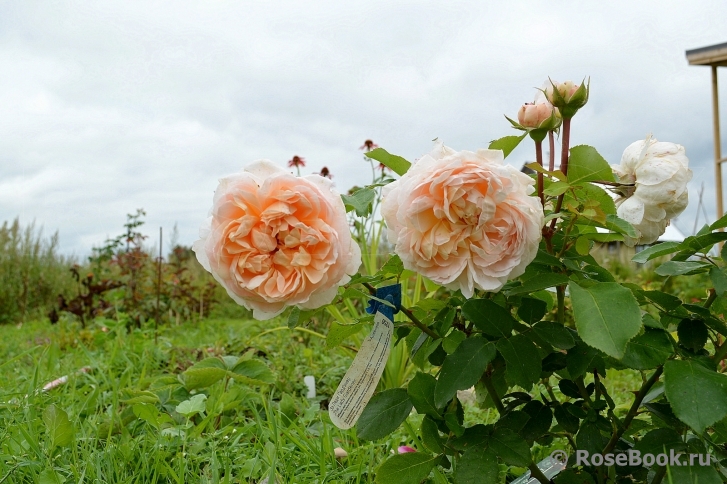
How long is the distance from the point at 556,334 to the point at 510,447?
19 centimetres

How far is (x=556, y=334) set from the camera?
85 centimetres

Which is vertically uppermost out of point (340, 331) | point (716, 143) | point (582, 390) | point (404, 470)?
point (716, 143)

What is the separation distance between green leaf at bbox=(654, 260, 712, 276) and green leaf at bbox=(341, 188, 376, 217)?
42cm

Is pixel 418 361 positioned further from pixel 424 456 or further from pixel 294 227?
pixel 294 227

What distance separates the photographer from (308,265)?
2.42ft

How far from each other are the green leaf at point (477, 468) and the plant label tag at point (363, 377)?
0.17 meters

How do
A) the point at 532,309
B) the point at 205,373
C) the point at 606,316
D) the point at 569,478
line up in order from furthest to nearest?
1. the point at 205,373
2. the point at 569,478
3. the point at 532,309
4. the point at 606,316

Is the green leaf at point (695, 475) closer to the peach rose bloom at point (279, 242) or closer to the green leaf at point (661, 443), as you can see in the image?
the green leaf at point (661, 443)

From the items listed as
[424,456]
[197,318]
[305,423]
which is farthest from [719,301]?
[197,318]

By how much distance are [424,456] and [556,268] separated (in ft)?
1.21

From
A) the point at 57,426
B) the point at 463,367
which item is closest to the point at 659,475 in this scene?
the point at 463,367

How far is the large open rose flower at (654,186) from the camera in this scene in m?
0.88

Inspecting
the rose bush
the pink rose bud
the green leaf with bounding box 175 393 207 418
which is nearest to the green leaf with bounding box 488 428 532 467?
the rose bush

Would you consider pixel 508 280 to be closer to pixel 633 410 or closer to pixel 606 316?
pixel 606 316
